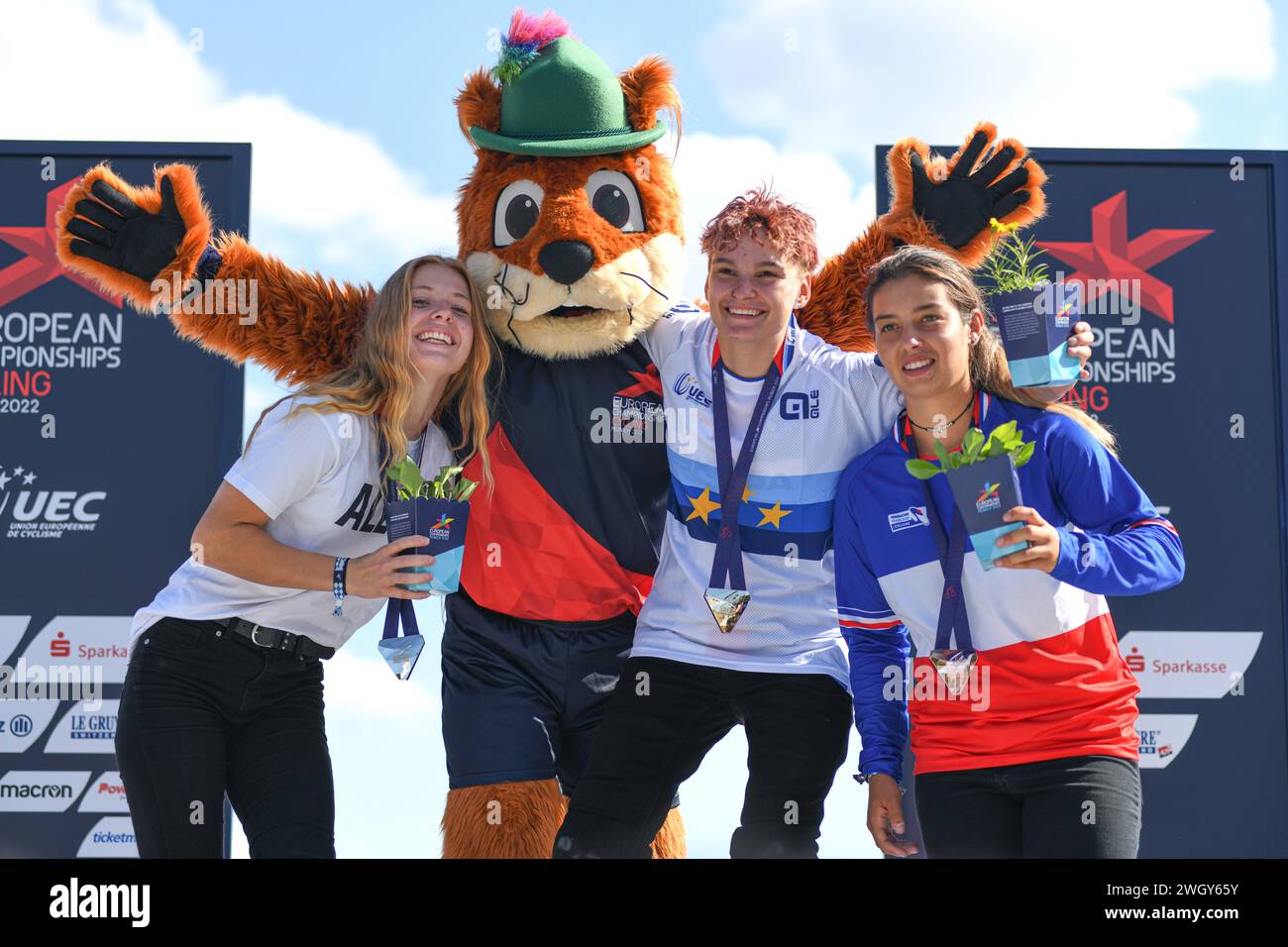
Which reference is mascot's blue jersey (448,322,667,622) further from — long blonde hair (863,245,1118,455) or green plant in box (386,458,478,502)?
long blonde hair (863,245,1118,455)


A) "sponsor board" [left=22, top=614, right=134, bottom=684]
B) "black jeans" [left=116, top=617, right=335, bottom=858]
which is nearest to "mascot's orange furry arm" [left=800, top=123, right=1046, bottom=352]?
"black jeans" [left=116, top=617, right=335, bottom=858]

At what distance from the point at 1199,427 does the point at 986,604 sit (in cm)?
324

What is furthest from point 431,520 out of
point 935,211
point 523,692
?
point 935,211

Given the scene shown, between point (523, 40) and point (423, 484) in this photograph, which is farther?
point (523, 40)

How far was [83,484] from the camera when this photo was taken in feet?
19.7

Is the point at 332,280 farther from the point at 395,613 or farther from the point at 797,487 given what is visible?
the point at 797,487

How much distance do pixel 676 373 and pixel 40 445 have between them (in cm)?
366

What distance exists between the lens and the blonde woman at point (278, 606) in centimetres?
325

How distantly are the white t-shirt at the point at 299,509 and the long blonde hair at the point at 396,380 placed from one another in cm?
4

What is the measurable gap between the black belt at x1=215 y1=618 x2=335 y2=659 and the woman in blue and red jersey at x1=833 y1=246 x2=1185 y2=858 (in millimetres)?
1380

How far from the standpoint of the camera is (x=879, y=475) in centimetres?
327

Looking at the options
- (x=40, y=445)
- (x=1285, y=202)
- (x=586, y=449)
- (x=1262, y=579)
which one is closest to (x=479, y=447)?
(x=586, y=449)
